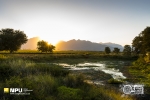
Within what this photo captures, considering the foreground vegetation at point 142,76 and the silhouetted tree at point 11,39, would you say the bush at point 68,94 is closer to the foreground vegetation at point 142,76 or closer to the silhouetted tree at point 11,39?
the foreground vegetation at point 142,76

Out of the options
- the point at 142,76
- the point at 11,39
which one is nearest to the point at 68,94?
the point at 142,76

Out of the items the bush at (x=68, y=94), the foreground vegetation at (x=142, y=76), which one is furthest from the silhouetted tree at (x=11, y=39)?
the bush at (x=68, y=94)

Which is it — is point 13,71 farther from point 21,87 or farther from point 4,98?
point 4,98

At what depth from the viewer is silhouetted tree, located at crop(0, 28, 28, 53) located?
60.1 m

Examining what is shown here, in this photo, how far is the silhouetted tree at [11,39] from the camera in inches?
2365

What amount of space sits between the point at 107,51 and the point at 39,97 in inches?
4586

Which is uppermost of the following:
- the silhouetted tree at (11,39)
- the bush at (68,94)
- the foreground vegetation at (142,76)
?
the silhouetted tree at (11,39)

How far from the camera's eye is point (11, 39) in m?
61.2

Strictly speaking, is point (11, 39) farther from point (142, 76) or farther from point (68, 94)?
point (68, 94)

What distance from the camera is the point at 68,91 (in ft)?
37.7

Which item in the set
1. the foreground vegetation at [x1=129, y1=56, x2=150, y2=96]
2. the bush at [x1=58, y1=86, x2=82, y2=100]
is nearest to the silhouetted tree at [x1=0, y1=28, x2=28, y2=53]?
the foreground vegetation at [x1=129, y1=56, x2=150, y2=96]

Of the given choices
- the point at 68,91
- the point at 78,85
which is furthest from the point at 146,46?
the point at 68,91

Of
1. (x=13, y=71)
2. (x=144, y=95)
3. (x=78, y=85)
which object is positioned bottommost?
(x=144, y=95)

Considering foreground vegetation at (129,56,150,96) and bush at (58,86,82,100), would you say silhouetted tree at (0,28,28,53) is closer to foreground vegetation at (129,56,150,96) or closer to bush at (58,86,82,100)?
foreground vegetation at (129,56,150,96)
